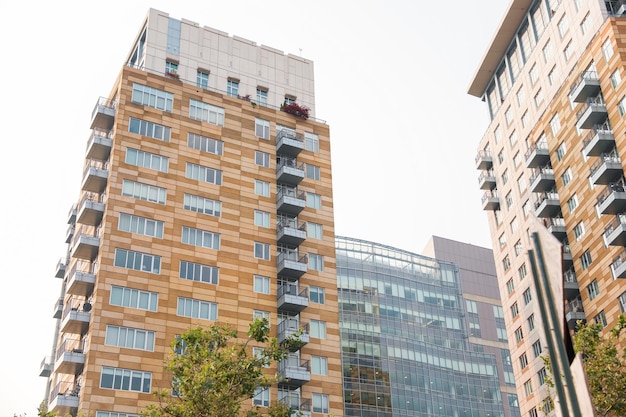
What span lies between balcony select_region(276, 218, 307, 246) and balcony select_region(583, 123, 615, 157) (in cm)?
2663

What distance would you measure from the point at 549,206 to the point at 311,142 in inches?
965

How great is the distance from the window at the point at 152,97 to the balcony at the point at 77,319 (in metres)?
19.7

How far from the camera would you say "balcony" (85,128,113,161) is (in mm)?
70062

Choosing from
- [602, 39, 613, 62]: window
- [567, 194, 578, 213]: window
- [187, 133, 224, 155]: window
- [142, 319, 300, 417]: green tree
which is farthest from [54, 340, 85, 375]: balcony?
[602, 39, 613, 62]: window

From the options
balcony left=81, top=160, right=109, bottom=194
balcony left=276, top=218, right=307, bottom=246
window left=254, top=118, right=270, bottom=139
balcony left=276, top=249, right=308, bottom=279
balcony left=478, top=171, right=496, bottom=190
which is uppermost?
balcony left=478, top=171, right=496, bottom=190

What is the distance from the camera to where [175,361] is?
43.2 metres

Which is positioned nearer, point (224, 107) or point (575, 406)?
point (575, 406)

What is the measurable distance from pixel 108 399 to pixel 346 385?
1818 inches

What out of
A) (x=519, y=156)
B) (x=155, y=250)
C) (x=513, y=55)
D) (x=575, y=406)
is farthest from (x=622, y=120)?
(x=575, y=406)

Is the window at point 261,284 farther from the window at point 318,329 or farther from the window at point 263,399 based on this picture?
the window at point 263,399

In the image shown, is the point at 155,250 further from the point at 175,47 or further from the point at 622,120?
the point at 622,120

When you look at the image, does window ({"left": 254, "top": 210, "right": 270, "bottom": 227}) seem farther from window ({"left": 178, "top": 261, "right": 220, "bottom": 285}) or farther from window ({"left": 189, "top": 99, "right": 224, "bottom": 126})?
window ({"left": 189, "top": 99, "right": 224, "bottom": 126})

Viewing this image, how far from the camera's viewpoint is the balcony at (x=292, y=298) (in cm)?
6744

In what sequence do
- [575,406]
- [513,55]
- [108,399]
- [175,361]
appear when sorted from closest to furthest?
[575,406] < [175,361] < [108,399] < [513,55]
